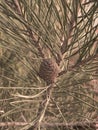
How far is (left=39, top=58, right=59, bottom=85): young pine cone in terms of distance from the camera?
2.19ft

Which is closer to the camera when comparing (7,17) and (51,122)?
(7,17)

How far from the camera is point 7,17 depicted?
2.04 ft

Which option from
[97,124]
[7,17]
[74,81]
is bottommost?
[97,124]

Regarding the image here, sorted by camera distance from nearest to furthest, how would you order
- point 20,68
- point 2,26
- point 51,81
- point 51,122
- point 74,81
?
point 2,26 → point 51,81 → point 74,81 → point 51,122 → point 20,68

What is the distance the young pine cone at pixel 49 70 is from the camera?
2.19 ft

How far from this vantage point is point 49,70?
68 cm

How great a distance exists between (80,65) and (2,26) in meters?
0.19

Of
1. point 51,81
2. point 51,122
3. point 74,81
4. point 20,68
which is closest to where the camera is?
point 51,81

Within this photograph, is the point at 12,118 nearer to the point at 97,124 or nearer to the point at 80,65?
the point at 97,124

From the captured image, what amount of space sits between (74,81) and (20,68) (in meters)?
0.32

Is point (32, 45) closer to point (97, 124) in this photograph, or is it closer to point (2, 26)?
point (2, 26)

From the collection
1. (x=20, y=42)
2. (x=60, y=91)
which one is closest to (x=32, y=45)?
(x=20, y=42)

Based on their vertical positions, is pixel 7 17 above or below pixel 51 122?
above

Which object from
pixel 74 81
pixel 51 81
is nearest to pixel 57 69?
pixel 51 81
